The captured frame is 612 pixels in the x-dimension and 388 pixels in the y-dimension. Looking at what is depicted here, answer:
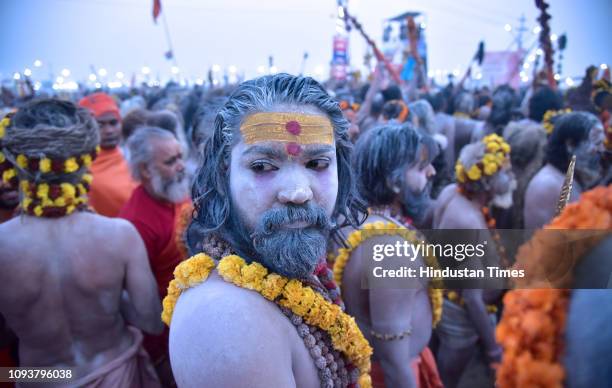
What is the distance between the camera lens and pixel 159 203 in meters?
3.41

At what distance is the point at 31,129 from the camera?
2.39 m

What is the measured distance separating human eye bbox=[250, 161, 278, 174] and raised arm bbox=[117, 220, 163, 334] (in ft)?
4.56

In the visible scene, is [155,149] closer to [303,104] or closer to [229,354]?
[303,104]

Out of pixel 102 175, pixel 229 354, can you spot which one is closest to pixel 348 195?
pixel 229 354

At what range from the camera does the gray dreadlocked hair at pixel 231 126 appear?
4.97 feet

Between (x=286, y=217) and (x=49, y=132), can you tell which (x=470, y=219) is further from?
(x=49, y=132)

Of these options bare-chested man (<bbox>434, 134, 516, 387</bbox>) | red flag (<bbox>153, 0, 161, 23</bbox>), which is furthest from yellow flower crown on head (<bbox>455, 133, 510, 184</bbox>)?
red flag (<bbox>153, 0, 161, 23</bbox>)

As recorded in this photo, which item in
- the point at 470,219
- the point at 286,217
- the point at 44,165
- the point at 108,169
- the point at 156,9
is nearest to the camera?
the point at 286,217

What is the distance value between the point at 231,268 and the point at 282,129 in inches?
20.0

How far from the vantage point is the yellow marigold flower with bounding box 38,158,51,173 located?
7.64ft

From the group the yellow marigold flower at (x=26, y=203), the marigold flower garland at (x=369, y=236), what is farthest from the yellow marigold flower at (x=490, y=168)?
the yellow marigold flower at (x=26, y=203)

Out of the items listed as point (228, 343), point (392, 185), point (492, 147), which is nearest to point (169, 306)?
point (228, 343)

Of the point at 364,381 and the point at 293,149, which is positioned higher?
the point at 293,149

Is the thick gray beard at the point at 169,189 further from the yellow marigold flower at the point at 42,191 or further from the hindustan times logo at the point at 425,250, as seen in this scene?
the hindustan times logo at the point at 425,250
